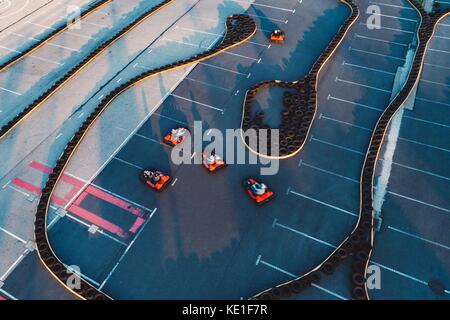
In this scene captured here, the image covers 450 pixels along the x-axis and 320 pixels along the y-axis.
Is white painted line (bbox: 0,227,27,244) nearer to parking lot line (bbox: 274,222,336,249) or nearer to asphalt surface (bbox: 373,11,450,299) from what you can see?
parking lot line (bbox: 274,222,336,249)

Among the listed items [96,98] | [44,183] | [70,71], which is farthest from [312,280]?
[70,71]

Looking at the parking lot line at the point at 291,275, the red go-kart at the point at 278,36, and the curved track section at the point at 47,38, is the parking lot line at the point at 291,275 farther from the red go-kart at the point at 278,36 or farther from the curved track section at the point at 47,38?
the curved track section at the point at 47,38

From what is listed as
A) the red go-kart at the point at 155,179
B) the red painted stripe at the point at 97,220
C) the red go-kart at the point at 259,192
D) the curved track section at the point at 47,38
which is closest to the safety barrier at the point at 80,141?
the red painted stripe at the point at 97,220

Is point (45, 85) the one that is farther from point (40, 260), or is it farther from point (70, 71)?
point (40, 260)

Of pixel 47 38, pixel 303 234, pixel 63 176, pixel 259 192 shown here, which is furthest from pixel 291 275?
pixel 47 38

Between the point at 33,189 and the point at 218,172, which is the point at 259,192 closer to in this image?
the point at 218,172

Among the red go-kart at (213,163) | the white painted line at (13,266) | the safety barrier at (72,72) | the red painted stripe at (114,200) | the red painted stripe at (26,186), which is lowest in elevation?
the white painted line at (13,266)
